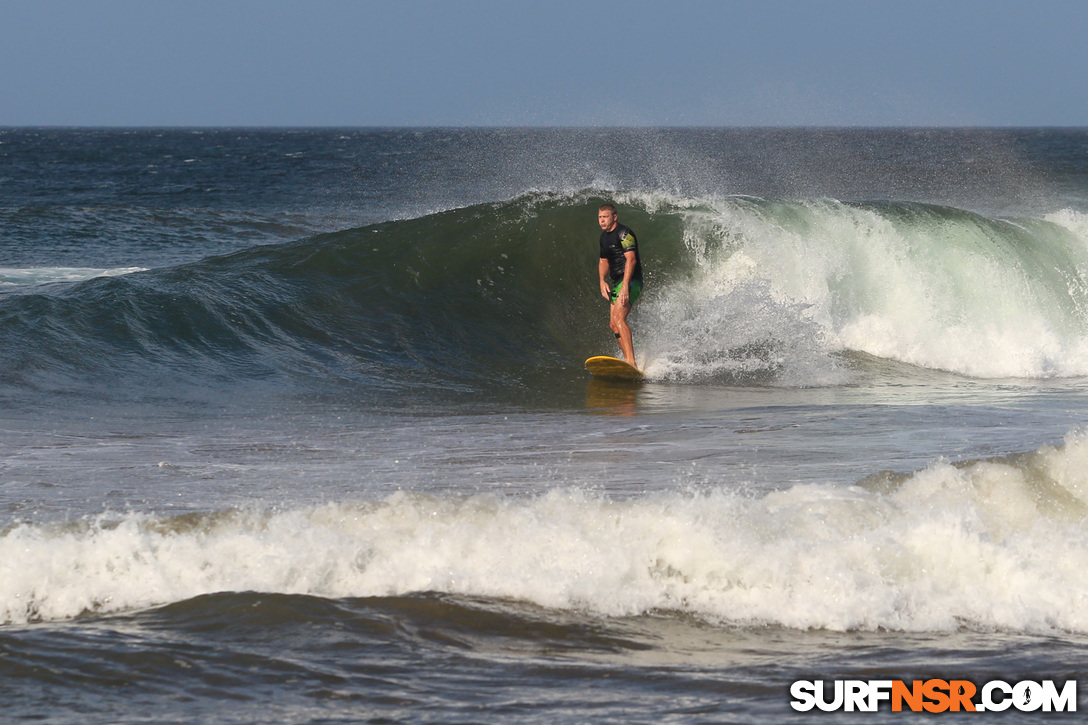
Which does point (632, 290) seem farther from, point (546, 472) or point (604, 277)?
point (546, 472)

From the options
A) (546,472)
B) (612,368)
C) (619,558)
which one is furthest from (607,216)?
(619,558)

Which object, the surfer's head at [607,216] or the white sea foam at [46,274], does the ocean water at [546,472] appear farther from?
the white sea foam at [46,274]

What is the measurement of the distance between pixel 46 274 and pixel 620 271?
10460mm

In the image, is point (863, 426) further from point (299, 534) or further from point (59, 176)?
point (59, 176)

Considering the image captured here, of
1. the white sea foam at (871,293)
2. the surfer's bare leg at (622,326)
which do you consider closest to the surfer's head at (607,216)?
the surfer's bare leg at (622,326)

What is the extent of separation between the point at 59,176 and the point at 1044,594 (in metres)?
46.0

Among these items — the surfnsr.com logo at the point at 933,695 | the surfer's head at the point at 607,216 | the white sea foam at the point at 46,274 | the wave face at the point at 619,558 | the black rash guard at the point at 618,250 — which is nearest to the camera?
the surfnsr.com logo at the point at 933,695

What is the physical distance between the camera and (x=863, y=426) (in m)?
7.54

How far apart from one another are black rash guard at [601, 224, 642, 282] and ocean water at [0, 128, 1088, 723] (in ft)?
3.07

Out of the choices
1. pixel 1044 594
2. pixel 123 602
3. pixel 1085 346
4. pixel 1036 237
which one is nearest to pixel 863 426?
pixel 1044 594

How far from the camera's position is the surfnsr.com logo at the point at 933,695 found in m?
3.72

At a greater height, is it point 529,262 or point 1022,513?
point 529,262

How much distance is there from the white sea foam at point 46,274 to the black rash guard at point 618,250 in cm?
826

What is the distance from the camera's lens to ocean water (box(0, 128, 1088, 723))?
4051 mm
